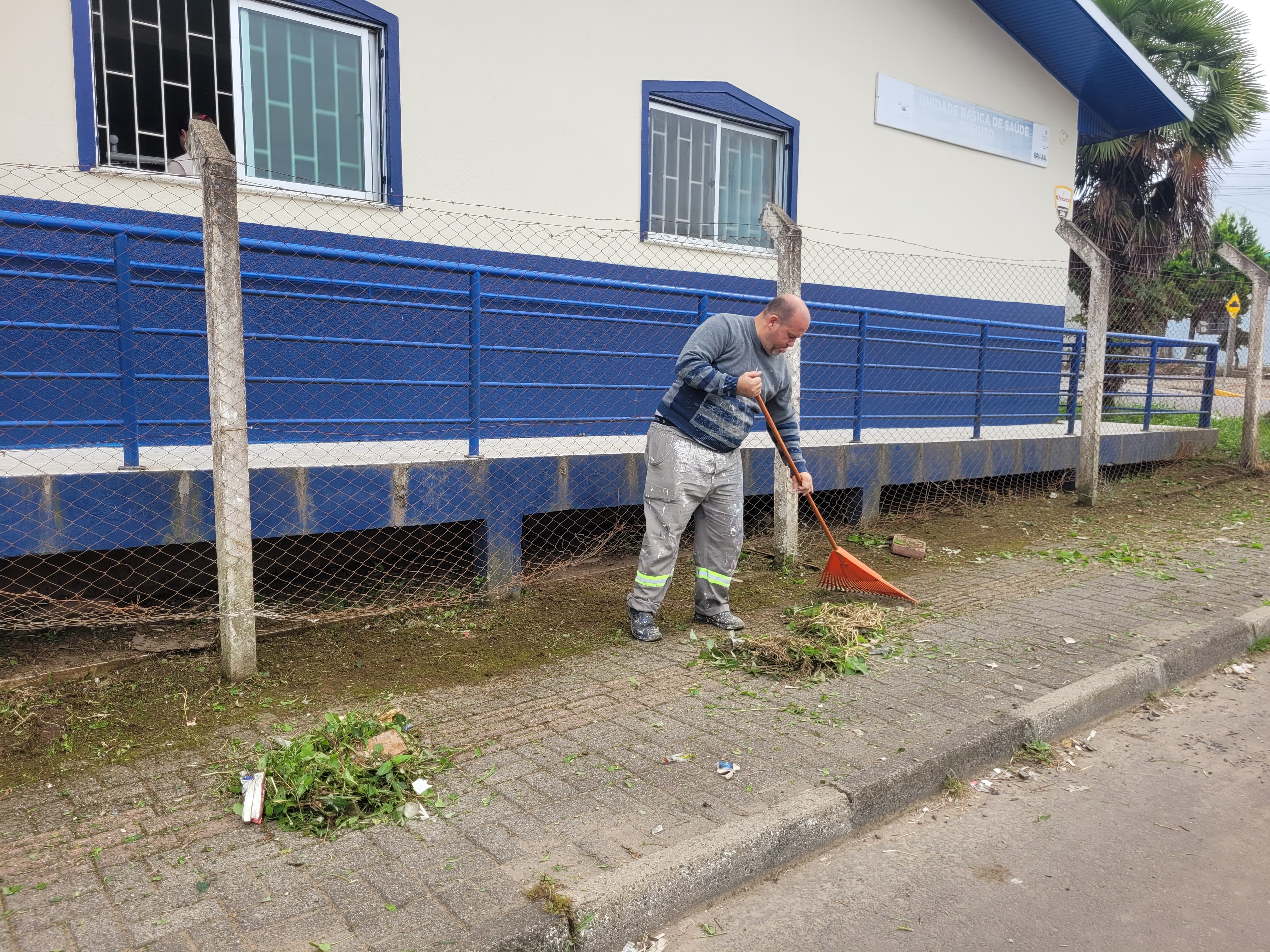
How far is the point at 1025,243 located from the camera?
36.0ft

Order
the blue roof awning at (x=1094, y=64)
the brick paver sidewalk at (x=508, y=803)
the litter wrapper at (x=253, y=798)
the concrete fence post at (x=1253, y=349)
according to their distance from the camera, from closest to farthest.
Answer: the brick paver sidewalk at (x=508, y=803), the litter wrapper at (x=253, y=798), the blue roof awning at (x=1094, y=64), the concrete fence post at (x=1253, y=349)

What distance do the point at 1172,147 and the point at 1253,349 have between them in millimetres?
6283

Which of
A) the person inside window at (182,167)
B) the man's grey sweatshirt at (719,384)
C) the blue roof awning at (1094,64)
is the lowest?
the man's grey sweatshirt at (719,384)

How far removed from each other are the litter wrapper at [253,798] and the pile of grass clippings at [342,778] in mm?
30

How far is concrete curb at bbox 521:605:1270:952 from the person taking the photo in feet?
8.64

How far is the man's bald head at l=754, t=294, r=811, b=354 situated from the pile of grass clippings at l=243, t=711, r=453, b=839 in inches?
102

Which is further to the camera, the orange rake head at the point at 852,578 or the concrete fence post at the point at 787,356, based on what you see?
the concrete fence post at the point at 787,356

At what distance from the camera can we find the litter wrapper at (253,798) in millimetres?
3021

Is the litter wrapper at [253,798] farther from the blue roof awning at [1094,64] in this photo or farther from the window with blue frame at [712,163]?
the blue roof awning at [1094,64]

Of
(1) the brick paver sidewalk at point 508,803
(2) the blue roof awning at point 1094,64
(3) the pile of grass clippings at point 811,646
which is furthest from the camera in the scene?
(2) the blue roof awning at point 1094,64

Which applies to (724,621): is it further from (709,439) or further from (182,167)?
(182,167)

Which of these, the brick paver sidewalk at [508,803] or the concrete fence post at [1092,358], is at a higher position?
the concrete fence post at [1092,358]

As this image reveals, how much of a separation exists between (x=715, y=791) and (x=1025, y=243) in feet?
31.5

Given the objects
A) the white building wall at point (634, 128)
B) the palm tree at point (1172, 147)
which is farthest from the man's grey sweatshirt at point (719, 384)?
the palm tree at point (1172, 147)
